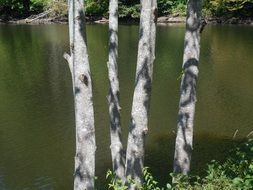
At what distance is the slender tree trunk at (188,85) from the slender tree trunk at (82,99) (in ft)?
5.29

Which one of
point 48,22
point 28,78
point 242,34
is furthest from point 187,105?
point 48,22

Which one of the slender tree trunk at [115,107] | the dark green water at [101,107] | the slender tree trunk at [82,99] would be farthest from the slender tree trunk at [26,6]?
the slender tree trunk at [82,99]

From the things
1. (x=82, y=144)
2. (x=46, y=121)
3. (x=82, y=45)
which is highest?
(x=82, y=45)

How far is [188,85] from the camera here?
7.96 metres

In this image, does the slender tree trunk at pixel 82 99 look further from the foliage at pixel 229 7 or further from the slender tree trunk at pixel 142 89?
the foliage at pixel 229 7

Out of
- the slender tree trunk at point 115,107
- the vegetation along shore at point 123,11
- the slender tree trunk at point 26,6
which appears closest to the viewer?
the slender tree trunk at point 115,107

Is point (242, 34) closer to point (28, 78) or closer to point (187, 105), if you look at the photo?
point (28, 78)

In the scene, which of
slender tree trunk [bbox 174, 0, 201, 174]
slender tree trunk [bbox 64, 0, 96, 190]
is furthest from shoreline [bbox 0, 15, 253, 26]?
slender tree trunk [bbox 64, 0, 96, 190]

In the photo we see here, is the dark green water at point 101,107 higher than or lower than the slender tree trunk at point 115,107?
lower

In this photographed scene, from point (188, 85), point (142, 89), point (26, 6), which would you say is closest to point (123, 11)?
point (26, 6)

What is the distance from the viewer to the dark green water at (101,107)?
1427cm

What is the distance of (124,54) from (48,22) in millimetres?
27167

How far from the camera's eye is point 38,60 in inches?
1308

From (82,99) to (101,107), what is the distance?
43.0 ft
